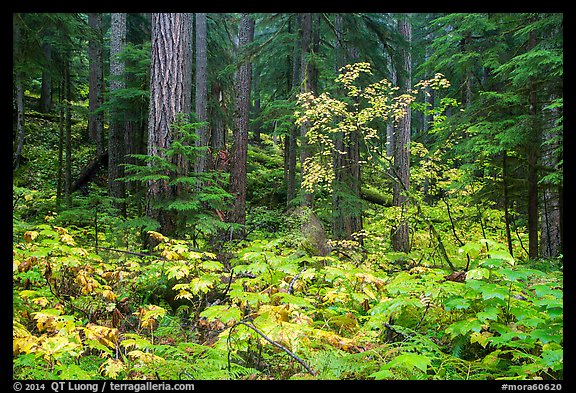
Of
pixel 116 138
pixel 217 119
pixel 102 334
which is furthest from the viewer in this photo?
pixel 217 119

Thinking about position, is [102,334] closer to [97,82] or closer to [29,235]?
[29,235]

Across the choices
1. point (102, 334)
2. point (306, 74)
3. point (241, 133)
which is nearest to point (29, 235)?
point (102, 334)

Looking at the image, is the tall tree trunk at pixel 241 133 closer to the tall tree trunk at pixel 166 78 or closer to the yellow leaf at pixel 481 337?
the tall tree trunk at pixel 166 78

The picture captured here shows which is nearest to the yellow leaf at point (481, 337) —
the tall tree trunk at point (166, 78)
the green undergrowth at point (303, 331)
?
the green undergrowth at point (303, 331)

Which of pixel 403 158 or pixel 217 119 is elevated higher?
pixel 217 119

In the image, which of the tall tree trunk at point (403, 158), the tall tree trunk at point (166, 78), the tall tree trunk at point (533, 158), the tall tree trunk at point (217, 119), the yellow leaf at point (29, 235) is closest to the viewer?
the yellow leaf at point (29, 235)

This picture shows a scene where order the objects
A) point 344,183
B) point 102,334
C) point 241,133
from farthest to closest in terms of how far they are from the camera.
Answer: point 241,133 → point 344,183 → point 102,334

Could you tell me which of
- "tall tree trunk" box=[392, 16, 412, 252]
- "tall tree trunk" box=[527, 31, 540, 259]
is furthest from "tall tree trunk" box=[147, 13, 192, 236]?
"tall tree trunk" box=[392, 16, 412, 252]

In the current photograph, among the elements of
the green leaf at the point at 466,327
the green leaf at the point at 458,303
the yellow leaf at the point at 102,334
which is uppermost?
the green leaf at the point at 458,303

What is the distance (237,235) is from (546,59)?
28.5ft

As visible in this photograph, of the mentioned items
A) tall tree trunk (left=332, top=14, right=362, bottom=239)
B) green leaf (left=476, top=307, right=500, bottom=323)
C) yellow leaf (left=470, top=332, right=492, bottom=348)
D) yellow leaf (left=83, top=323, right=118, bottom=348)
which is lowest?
yellow leaf (left=83, top=323, right=118, bottom=348)

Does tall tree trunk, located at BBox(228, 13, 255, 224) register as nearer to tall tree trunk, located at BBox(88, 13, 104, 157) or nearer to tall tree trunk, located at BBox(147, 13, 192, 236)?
tall tree trunk, located at BBox(88, 13, 104, 157)

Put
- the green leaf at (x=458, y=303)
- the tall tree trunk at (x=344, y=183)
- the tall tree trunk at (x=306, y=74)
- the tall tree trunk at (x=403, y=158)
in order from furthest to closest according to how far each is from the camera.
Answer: the tall tree trunk at (x=403, y=158) → the tall tree trunk at (x=344, y=183) → the tall tree trunk at (x=306, y=74) → the green leaf at (x=458, y=303)

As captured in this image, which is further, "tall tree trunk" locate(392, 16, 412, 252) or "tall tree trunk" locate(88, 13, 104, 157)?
"tall tree trunk" locate(88, 13, 104, 157)
